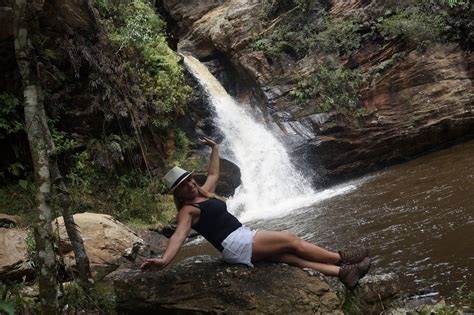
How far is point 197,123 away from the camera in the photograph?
51.2 ft

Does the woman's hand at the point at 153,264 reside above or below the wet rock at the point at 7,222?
below

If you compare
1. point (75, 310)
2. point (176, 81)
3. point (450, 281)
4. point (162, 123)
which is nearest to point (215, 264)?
point (75, 310)

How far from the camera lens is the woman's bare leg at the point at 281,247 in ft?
13.1

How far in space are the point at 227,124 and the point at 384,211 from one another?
9.45 m

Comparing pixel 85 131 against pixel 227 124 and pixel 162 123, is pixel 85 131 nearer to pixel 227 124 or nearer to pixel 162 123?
pixel 162 123

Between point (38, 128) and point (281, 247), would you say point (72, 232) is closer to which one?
point (38, 128)

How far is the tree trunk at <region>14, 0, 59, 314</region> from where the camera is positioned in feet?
11.6

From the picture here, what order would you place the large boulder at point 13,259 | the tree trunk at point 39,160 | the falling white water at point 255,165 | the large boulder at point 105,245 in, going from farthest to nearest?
the falling white water at point 255,165, the large boulder at point 105,245, the large boulder at point 13,259, the tree trunk at point 39,160

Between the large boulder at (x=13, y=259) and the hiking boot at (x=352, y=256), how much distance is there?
12.6ft

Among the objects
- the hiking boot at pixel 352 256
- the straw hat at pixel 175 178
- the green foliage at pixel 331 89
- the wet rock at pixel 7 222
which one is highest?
the green foliage at pixel 331 89

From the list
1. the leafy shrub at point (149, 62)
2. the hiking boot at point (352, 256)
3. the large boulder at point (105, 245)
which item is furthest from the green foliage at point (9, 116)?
the hiking boot at point (352, 256)

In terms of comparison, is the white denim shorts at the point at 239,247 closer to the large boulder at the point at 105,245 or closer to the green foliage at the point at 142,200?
the large boulder at the point at 105,245

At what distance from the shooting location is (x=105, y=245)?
6.66m

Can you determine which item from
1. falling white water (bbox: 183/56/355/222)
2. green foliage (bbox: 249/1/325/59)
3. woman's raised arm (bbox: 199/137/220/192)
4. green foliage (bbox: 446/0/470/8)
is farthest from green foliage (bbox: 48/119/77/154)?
green foliage (bbox: 446/0/470/8)
